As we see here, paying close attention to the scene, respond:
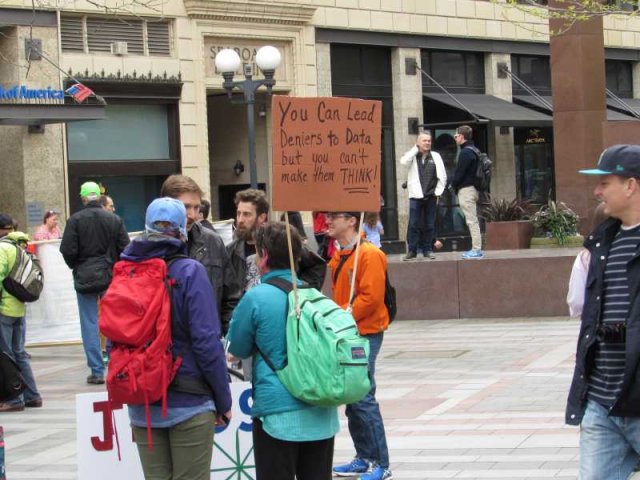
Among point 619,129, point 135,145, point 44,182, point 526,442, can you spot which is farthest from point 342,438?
point 135,145

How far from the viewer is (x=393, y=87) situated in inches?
1302

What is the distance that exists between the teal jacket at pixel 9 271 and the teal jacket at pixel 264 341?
624 centimetres

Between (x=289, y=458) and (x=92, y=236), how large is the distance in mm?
7527

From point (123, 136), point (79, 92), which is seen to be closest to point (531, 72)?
point (123, 136)

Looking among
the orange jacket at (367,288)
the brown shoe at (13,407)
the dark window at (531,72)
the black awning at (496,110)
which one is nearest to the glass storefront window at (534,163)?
the dark window at (531,72)

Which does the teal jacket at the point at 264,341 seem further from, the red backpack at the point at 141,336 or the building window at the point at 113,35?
the building window at the point at 113,35

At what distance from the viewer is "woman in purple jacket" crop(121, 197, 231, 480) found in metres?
5.84

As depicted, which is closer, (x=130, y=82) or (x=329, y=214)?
(x=329, y=214)

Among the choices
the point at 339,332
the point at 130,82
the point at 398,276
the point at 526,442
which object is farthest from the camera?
the point at 130,82

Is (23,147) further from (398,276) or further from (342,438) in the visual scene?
(342,438)

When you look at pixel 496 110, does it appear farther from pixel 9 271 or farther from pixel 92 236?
pixel 9 271

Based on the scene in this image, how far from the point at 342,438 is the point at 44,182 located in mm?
16352

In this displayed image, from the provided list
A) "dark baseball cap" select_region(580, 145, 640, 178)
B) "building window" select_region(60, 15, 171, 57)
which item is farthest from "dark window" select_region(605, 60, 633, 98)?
"dark baseball cap" select_region(580, 145, 640, 178)

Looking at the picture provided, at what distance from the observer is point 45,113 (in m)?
23.6
